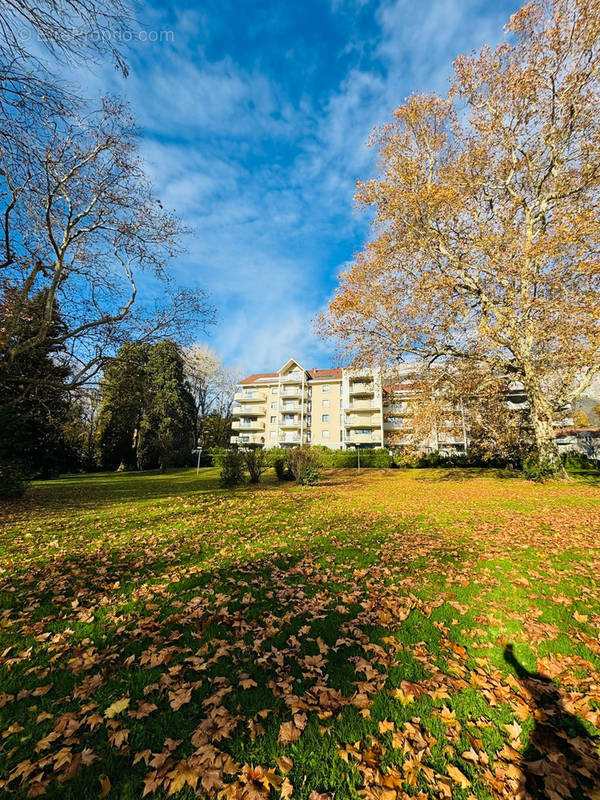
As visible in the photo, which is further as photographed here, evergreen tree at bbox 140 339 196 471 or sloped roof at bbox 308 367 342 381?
sloped roof at bbox 308 367 342 381

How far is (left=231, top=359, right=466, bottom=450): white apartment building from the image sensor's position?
43.3m

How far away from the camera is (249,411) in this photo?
4772cm

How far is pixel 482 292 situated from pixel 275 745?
1868 cm

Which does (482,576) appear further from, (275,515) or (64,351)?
(64,351)

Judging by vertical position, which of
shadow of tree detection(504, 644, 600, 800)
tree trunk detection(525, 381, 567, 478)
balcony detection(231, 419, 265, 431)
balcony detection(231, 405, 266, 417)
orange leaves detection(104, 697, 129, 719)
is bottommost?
shadow of tree detection(504, 644, 600, 800)

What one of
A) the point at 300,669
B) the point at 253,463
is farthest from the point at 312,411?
the point at 300,669

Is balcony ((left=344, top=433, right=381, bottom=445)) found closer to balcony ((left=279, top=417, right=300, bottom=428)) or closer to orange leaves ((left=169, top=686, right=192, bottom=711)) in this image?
balcony ((left=279, top=417, right=300, bottom=428))

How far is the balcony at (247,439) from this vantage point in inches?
1827

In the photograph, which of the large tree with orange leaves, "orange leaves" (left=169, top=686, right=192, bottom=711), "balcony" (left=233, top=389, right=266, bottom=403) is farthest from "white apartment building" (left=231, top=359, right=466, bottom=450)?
"orange leaves" (left=169, top=686, right=192, bottom=711)

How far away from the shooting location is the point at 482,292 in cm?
1641

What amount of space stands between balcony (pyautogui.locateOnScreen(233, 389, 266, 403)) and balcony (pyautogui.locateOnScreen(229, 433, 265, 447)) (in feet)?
17.2

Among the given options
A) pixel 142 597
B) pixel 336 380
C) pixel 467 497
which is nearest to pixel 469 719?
pixel 142 597

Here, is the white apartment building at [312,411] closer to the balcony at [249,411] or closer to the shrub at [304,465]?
the balcony at [249,411]

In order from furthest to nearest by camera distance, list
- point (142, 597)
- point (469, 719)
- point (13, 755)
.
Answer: point (142, 597)
point (469, 719)
point (13, 755)
